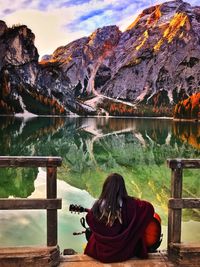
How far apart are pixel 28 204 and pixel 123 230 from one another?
1.06m

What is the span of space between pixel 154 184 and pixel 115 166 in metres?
6.40

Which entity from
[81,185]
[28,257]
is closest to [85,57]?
[81,185]

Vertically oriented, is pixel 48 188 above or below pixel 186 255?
above

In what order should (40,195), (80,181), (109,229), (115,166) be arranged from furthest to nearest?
(115,166) → (80,181) → (40,195) → (109,229)

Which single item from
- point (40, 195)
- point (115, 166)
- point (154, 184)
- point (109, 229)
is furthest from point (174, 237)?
point (115, 166)

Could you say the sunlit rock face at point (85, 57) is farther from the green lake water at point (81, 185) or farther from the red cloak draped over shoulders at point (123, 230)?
the red cloak draped over shoulders at point (123, 230)

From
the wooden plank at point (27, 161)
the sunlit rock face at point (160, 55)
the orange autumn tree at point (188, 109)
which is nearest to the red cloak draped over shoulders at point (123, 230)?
the wooden plank at point (27, 161)

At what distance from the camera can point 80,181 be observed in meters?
18.4

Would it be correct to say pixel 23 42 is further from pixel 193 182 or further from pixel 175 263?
pixel 175 263

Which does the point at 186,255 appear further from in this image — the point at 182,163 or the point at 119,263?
the point at 182,163

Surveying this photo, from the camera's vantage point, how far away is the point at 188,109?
95438mm

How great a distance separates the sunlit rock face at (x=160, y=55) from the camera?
12012cm

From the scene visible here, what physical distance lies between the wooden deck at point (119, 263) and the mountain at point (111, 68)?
98.5 meters

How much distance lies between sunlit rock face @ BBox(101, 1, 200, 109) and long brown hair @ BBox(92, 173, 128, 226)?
10532 cm
